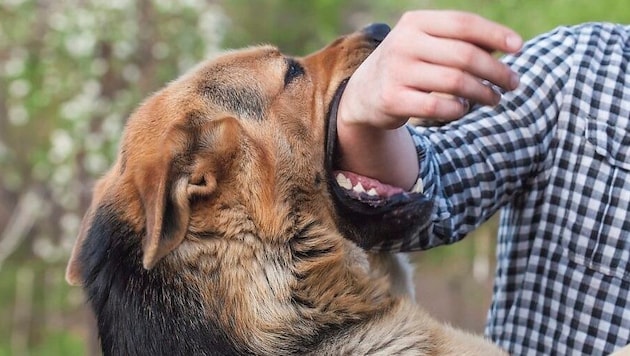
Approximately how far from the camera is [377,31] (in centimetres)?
262

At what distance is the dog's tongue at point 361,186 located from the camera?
7.70 feet

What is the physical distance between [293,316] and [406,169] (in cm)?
52

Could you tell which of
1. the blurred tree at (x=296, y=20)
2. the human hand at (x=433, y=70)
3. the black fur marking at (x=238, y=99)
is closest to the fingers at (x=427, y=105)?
the human hand at (x=433, y=70)

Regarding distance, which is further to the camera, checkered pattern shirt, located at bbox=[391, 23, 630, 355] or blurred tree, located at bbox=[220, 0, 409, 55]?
blurred tree, located at bbox=[220, 0, 409, 55]

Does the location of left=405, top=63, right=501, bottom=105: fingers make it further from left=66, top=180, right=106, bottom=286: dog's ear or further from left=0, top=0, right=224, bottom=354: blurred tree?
left=0, top=0, right=224, bottom=354: blurred tree

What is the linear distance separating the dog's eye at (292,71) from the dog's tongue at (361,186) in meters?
0.35

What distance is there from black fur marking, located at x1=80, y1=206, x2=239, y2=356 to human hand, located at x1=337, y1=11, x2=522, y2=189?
65 centimetres

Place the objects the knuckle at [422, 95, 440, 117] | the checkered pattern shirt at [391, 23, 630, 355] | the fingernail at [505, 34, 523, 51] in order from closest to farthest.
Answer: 1. the fingernail at [505, 34, 523, 51]
2. the knuckle at [422, 95, 440, 117]
3. the checkered pattern shirt at [391, 23, 630, 355]

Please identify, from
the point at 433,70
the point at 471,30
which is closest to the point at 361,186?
the point at 433,70

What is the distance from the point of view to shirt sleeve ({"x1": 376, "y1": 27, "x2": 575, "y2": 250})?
8.18 feet

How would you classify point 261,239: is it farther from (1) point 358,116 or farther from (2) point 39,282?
(2) point 39,282

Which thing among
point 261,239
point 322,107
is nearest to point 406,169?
point 322,107

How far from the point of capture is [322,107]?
7.97 feet

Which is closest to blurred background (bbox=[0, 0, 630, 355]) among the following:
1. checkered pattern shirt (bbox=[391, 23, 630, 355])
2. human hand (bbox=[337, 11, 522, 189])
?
checkered pattern shirt (bbox=[391, 23, 630, 355])
